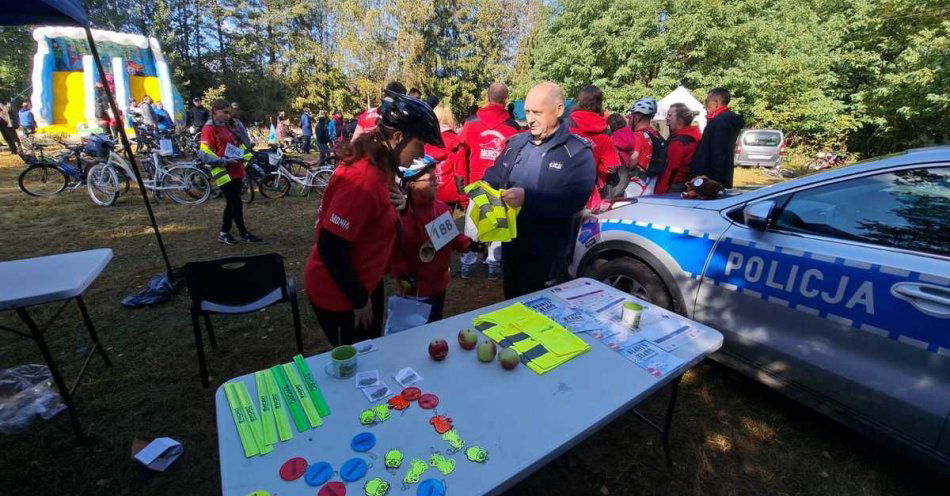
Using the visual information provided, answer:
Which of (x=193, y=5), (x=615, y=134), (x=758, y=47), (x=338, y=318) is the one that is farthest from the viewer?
(x=193, y=5)

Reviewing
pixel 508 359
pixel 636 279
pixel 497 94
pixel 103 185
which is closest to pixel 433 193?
pixel 508 359

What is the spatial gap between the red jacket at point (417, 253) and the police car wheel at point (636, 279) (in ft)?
4.45

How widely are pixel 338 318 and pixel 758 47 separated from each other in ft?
74.4

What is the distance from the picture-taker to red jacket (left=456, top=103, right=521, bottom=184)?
424 cm

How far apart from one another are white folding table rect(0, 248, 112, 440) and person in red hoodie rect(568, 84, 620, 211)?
386 cm

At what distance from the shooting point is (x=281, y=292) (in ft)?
9.23

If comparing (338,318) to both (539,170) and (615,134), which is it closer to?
(539,170)

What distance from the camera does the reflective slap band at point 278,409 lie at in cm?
121

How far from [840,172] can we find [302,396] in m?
2.88

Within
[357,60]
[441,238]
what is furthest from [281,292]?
[357,60]

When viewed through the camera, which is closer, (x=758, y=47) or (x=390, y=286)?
(x=390, y=286)

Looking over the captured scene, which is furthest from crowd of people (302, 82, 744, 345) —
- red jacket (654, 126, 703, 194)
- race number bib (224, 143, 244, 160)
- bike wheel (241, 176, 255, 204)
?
bike wheel (241, 176, 255, 204)

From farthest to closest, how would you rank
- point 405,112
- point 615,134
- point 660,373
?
1. point 615,134
2. point 405,112
3. point 660,373

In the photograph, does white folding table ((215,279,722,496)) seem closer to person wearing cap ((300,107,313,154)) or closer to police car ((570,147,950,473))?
police car ((570,147,950,473))
